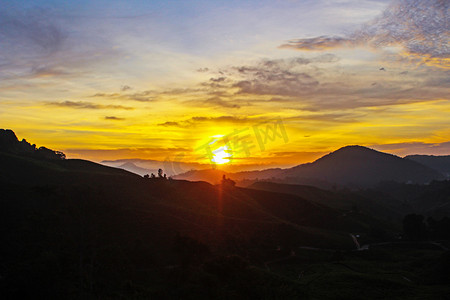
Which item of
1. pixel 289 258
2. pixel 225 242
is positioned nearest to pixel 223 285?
pixel 225 242

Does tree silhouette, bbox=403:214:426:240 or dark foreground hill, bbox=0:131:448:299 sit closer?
dark foreground hill, bbox=0:131:448:299

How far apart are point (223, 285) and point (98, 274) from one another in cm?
2314

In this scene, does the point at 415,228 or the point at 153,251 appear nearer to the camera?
the point at 153,251

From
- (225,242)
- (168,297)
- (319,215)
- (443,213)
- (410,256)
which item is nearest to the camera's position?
(168,297)

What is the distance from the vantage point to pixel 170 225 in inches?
3526

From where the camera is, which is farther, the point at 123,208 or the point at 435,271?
the point at 123,208

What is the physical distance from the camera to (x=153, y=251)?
74.6m

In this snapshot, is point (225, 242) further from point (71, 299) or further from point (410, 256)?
point (410, 256)

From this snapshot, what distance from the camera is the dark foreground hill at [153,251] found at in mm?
56188

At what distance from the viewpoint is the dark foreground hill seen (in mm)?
56188

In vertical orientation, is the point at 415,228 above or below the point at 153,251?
below

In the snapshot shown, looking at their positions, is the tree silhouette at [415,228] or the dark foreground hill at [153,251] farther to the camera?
the tree silhouette at [415,228]

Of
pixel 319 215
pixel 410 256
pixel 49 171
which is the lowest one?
pixel 410 256

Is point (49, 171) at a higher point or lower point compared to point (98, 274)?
higher
